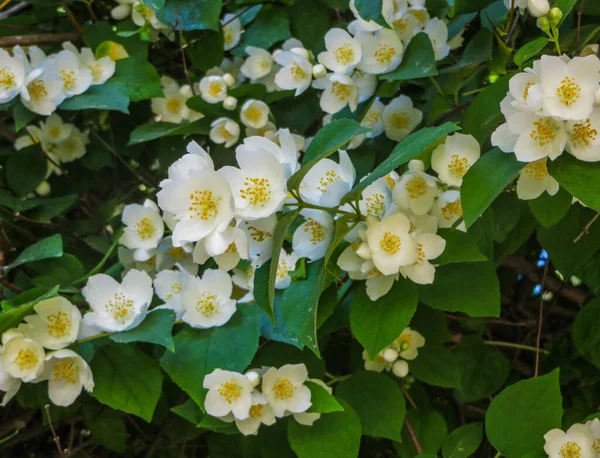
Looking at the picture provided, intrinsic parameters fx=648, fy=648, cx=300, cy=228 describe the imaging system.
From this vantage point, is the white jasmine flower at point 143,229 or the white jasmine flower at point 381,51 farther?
the white jasmine flower at point 143,229

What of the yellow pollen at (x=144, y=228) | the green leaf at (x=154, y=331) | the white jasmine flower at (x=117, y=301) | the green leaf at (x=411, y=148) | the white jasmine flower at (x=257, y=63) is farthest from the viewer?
the white jasmine flower at (x=257, y=63)

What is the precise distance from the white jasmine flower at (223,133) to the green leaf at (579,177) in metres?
0.71

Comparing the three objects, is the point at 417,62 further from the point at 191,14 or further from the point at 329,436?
the point at 329,436

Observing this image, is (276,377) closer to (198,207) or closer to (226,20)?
(198,207)

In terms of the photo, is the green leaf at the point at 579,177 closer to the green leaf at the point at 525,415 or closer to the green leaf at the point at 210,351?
the green leaf at the point at 525,415

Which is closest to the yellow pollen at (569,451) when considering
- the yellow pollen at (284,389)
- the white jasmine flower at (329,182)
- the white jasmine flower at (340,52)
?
the yellow pollen at (284,389)

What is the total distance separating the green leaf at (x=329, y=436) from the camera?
1008 millimetres

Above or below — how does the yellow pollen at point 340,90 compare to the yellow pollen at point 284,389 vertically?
above

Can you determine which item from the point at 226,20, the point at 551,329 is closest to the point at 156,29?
the point at 226,20

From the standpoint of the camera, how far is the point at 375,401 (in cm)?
112

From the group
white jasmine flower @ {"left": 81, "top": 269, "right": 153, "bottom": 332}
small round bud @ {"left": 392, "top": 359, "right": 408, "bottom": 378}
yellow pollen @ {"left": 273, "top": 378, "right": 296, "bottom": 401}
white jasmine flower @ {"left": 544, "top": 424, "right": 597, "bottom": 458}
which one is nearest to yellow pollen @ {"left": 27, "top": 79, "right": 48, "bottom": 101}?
white jasmine flower @ {"left": 81, "top": 269, "right": 153, "bottom": 332}

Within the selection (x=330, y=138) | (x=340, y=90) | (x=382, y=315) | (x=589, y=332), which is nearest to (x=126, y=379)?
(x=382, y=315)

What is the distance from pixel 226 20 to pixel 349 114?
1.37 ft

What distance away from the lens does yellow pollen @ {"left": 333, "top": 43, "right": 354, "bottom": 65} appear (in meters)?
1.21
